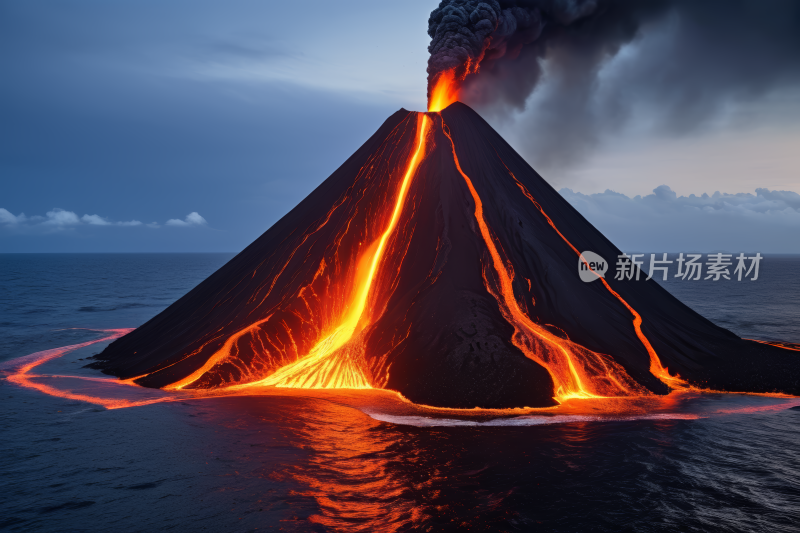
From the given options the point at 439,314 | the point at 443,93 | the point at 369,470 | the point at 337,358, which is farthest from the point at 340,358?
the point at 443,93

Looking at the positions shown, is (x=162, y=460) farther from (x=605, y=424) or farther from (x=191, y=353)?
(x=605, y=424)

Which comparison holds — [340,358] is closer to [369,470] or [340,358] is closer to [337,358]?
[337,358]

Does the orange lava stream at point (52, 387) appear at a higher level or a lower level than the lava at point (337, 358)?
lower

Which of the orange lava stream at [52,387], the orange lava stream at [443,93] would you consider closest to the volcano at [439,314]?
the orange lava stream at [52,387]

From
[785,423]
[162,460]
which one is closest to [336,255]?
[162,460]

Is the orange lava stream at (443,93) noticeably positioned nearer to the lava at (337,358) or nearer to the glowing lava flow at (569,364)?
the lava at (337,358)

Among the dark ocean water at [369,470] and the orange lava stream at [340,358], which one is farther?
the orange lava stream at [340,358]

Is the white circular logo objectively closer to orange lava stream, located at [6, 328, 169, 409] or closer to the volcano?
the volcano
